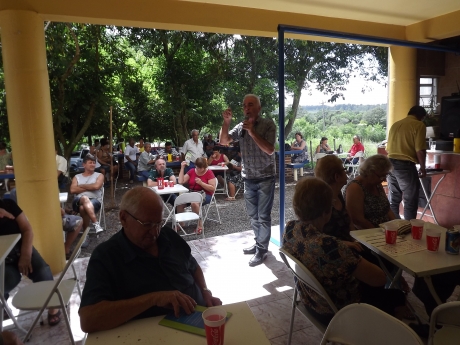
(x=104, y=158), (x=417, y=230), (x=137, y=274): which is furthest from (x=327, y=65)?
(x=137, y=274)

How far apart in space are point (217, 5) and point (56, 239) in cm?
299

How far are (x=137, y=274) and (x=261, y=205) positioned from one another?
225cm

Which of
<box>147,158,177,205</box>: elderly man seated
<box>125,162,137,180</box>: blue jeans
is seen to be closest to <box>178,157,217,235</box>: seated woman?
<box>147,158,177,205</box>: elderly man seated

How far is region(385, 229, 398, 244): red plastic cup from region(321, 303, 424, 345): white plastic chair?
942mm

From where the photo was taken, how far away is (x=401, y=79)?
5.36m

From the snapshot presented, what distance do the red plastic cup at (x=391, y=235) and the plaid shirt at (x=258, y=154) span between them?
1.67 metres

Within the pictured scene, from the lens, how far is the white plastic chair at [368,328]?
111cm

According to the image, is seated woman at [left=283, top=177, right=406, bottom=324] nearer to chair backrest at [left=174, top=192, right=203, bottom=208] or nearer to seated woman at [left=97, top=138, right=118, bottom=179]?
chair backrest at [left=174, top=192, right=203, bottom=208]

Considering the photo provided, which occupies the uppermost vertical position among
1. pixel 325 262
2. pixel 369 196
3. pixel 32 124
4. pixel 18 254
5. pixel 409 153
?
pixel 32 124

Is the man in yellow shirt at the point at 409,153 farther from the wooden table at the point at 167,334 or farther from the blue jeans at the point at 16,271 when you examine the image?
the blue jeans at the point at 16,271

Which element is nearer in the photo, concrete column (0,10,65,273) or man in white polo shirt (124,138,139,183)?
concrete column (0,10,65,273)

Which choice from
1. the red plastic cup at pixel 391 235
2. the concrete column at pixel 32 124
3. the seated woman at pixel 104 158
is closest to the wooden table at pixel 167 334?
the red plastic cup at pixel 391 235

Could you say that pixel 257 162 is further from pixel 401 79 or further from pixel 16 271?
pixel 401 79

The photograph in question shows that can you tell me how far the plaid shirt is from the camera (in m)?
3.52
